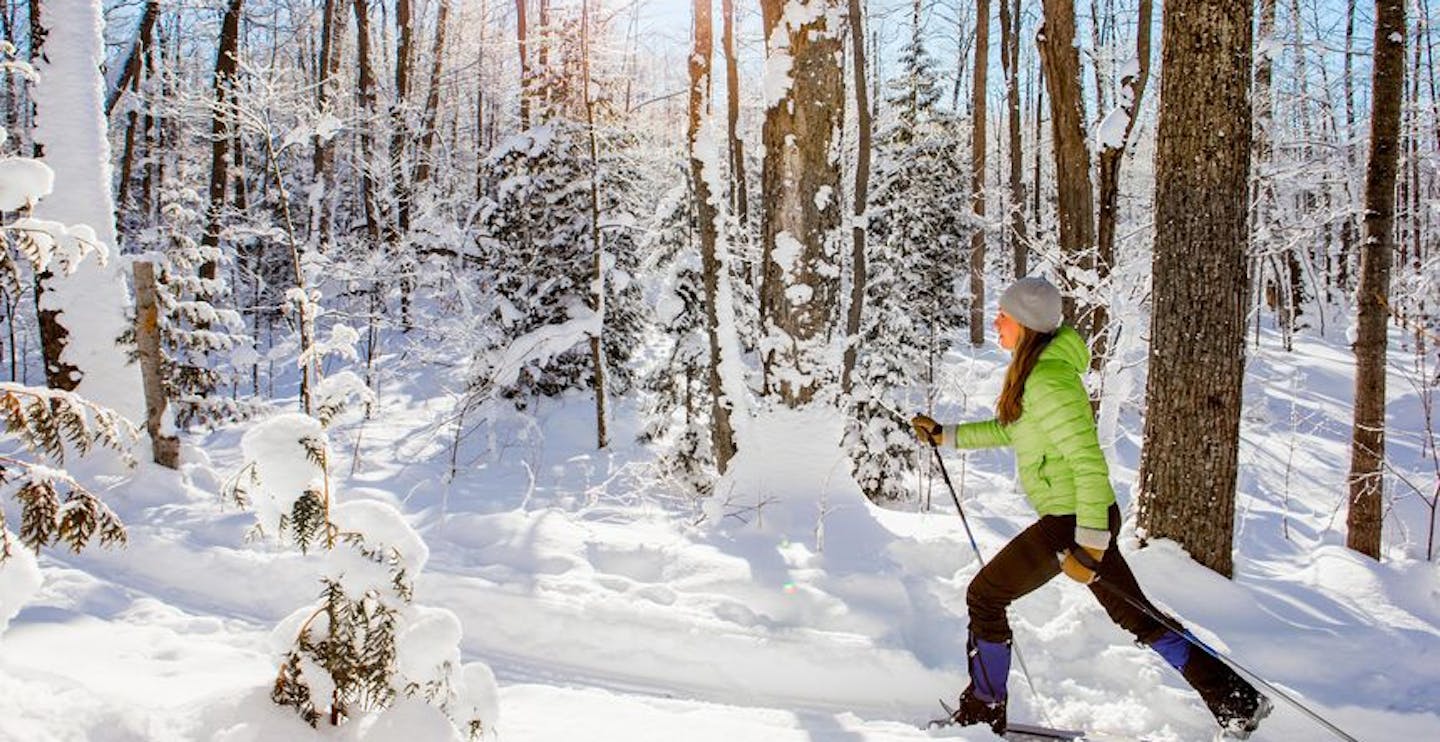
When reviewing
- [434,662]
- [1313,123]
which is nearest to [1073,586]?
[434,662]

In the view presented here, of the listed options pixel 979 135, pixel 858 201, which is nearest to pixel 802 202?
pixel 858 201

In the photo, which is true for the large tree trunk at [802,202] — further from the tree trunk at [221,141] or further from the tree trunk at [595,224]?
the tree trunk at [221,141]

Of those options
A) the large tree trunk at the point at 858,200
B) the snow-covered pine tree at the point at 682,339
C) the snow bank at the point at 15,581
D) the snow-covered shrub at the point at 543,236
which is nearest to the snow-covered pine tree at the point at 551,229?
the snow-covered shrub at the point at 543,236

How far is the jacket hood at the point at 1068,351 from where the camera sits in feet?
12.4

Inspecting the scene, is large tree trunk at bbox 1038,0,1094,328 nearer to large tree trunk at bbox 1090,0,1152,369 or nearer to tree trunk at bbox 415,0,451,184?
large tree trunk at bbox 1090,0,1152,369

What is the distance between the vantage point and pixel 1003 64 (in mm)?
21812

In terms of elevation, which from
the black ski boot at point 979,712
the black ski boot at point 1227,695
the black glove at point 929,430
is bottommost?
the black ski boot at point 979,712

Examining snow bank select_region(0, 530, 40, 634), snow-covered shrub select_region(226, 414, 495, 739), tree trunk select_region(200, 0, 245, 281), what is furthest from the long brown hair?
tree trunk select_region(200, 0, 245, 281)

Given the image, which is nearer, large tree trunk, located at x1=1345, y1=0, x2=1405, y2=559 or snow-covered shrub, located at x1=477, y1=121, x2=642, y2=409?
large tree trunk, located at x1=1345, y1=0, x2=1405, y2=559

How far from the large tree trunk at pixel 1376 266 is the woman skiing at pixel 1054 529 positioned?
4.17 m

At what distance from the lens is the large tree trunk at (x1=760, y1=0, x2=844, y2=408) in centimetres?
654

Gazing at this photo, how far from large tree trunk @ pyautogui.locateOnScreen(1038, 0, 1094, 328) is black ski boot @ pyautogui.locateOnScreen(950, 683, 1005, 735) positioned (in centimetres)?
533

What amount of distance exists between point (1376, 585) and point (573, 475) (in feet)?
32.8

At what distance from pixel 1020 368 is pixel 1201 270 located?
216 cm
